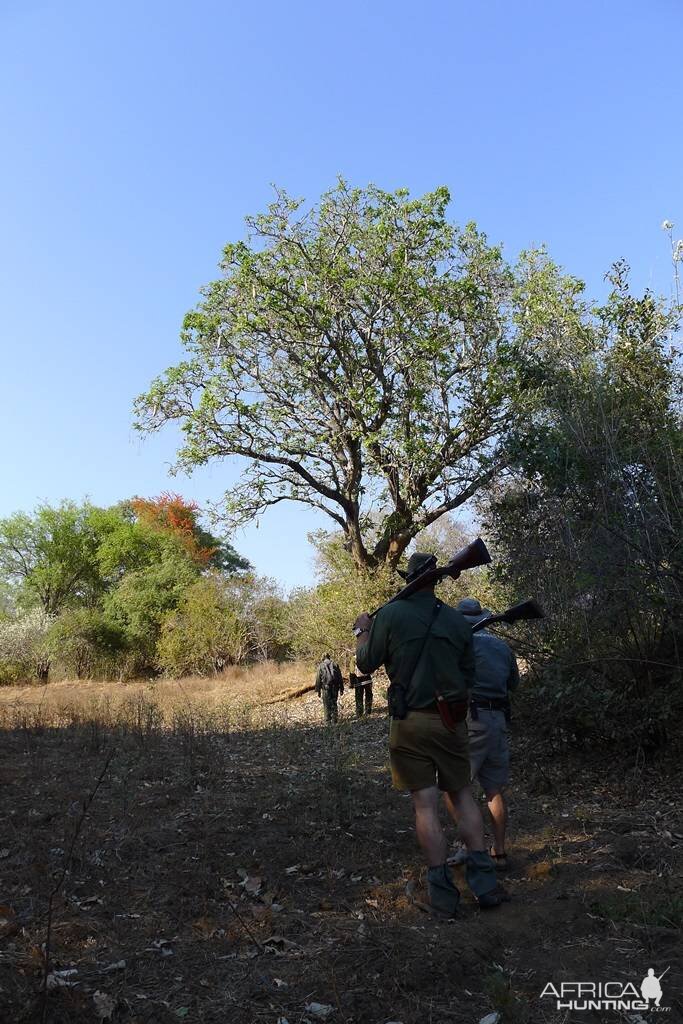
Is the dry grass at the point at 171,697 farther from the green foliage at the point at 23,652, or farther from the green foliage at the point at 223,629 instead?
the green foliage at the point at 23,652

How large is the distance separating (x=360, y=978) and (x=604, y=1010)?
1086 mm

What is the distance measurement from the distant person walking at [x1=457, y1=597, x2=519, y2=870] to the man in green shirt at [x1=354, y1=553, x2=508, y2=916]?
0.76m

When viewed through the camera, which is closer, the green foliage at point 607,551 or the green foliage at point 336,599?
the green foliage at point 607,551

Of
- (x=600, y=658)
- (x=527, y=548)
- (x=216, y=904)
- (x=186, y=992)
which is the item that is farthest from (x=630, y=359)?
(x=186, y=992)

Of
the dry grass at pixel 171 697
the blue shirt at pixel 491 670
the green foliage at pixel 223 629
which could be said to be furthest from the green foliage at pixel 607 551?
the green foliage at pixel 223 629

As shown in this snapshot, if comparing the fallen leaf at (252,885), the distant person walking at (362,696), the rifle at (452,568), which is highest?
the rifle at (452,568)

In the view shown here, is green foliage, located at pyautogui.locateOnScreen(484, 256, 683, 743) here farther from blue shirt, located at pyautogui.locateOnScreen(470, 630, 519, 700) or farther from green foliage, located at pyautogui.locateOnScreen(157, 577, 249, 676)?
green foliage, located at pyautogui.locateOnScreen(157, 577, 249, 676)

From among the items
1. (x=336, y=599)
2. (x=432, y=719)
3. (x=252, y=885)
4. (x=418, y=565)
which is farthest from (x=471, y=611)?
(x=336, y=599)

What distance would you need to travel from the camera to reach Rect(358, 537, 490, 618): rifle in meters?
5.10

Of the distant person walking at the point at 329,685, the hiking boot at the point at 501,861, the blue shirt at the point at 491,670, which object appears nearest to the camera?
the hiking boot at the point at 501,861

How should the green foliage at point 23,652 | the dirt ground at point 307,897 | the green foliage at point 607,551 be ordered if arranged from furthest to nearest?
the green foliage at point 23,652
the green foliage at point 607,551
the dirt ground at point 307,897

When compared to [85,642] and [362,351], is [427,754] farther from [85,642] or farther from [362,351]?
[85,642]

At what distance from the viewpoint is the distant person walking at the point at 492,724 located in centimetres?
558

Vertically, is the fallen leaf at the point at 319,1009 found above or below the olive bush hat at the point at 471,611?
below
